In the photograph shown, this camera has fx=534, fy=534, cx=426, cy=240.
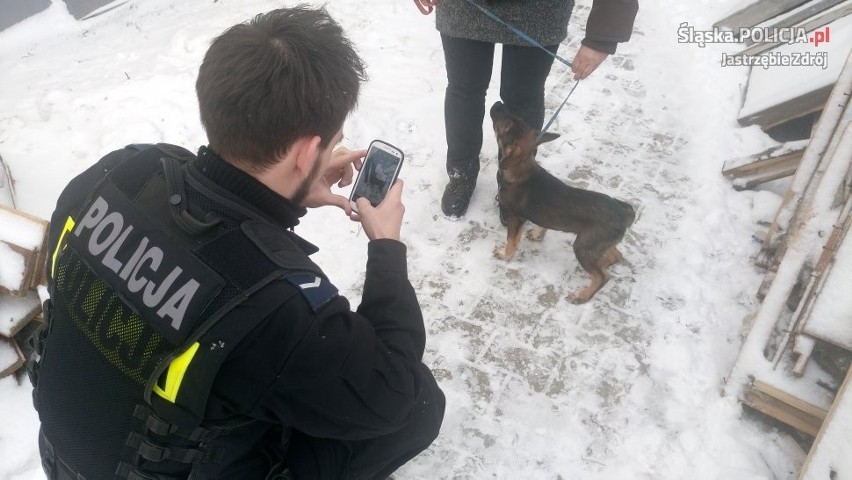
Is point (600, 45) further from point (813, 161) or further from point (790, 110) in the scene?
point (790, 110)

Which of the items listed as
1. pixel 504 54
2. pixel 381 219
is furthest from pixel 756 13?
pixel 381 219

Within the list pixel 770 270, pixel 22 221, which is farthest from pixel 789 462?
pixel 22 221

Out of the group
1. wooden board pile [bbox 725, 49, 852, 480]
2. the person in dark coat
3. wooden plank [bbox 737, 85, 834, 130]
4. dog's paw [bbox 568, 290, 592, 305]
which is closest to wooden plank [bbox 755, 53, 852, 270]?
wooden board pile [bbox 725, 49, 852, 480]

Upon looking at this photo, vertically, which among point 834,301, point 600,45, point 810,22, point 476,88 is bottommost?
point 834,301

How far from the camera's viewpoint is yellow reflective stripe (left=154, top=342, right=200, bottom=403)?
1.21m

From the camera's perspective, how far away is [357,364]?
4.41ft

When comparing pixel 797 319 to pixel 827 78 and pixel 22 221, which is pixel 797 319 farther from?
pixel 22 221

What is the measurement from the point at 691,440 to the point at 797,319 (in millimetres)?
786

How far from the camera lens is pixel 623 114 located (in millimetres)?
4605

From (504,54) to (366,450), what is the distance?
2.38m

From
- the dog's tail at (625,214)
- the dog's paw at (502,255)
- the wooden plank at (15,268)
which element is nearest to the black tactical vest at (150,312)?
the wooden plank at (15,268)

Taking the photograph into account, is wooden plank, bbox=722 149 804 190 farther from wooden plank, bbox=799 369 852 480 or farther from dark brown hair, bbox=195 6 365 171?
dark brown hair, bbox=195 6 365 171

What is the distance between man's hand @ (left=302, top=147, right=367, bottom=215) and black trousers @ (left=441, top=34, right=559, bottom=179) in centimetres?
119

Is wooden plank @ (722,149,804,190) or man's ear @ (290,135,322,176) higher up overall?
man's ear @ (290,135,322,176)
